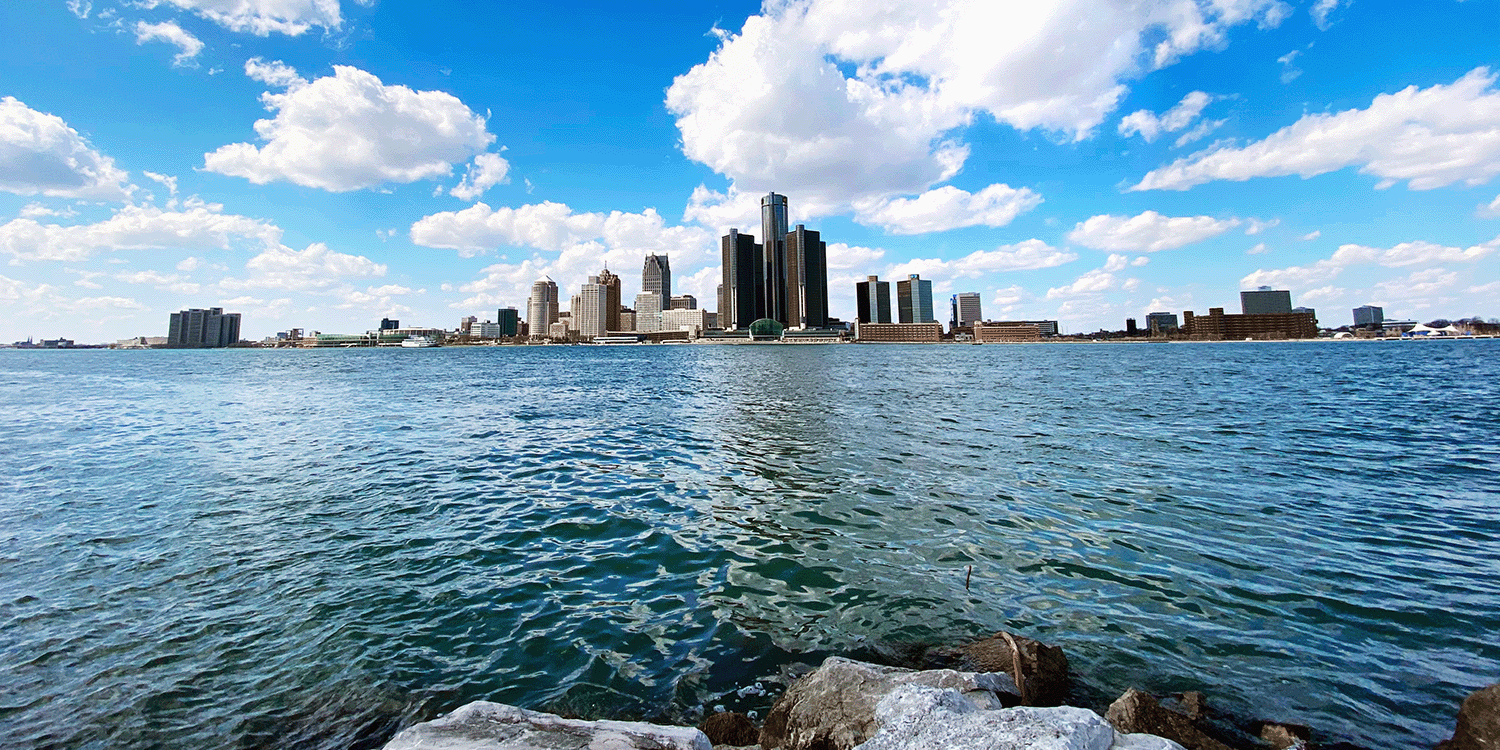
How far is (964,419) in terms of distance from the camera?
1239 inches

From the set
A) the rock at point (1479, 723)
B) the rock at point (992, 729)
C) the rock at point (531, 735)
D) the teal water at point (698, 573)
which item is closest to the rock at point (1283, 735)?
the teal water at point (698, 573)

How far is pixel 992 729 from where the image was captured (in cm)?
438

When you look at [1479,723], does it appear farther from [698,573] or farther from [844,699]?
[698,573]

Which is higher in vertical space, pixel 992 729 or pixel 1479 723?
pixel 992 729

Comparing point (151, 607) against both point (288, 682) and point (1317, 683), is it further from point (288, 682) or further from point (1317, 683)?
point (1317, 683)

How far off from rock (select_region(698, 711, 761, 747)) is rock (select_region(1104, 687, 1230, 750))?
357cm

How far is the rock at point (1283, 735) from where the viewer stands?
612 cm

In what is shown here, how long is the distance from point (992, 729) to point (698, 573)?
24.3 feet

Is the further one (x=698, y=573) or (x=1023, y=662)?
(x=698, y=573)

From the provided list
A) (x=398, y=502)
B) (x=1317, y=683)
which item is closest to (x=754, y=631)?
(x=1317, y=683)

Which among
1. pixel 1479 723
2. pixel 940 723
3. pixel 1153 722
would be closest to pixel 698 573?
pixel 940 723

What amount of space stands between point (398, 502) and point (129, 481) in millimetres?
10020

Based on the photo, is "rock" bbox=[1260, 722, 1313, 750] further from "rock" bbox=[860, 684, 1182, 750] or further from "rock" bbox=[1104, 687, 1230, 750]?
"rock" bbox=[860, 684, 1182, 750]

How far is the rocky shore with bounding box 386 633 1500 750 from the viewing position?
4.41m
